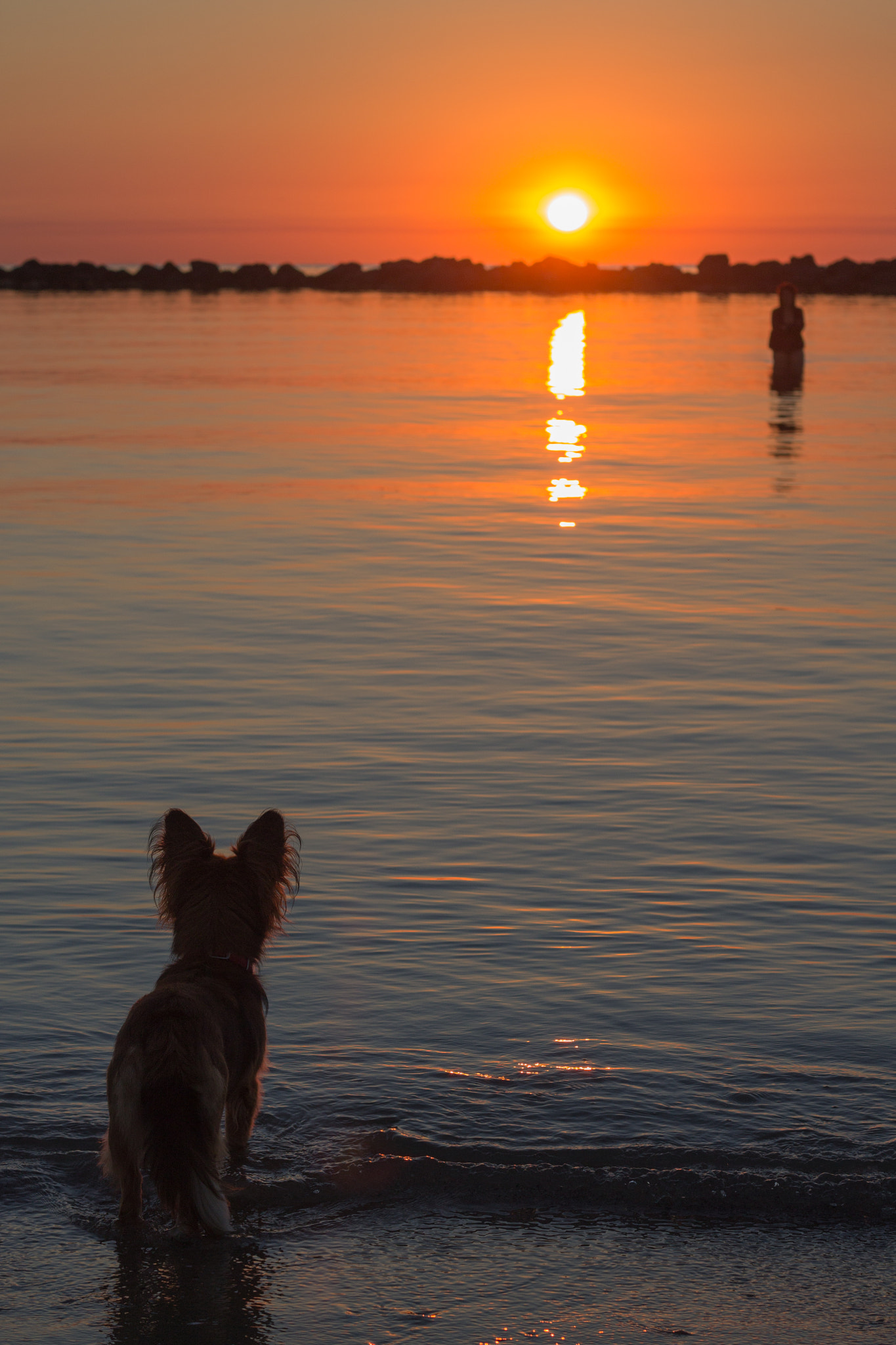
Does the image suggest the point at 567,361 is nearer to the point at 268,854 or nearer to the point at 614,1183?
the point at 268,854

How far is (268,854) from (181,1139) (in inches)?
40.0

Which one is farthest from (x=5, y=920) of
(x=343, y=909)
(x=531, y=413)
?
(x=531, y=413)

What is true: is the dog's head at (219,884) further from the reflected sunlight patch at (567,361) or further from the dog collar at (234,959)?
the reflected sunlight patch at (567,361)

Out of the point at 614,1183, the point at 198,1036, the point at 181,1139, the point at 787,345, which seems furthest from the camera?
the point at 787,345

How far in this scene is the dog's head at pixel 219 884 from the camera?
5320mm

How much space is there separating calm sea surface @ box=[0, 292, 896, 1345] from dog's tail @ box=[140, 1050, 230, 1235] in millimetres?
208

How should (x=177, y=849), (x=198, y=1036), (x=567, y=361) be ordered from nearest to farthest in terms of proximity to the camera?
(x=198, y=1036) → (x=177, y=849) → (x=567, y=361)

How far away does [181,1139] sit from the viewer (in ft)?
15.5

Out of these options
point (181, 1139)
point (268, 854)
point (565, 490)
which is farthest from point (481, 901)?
point (565, 490)

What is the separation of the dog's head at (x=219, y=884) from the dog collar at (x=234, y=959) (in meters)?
0.01

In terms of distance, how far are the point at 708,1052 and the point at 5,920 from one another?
3.35m

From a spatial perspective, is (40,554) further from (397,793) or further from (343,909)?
(343,909)

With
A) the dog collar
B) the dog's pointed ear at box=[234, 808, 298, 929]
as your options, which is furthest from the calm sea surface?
the dog's pointed ear at box=[234, 808, 298, 929]

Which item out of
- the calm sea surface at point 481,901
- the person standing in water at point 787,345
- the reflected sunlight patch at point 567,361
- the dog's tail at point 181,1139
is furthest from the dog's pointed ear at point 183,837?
the person standing in water at point 787,345
